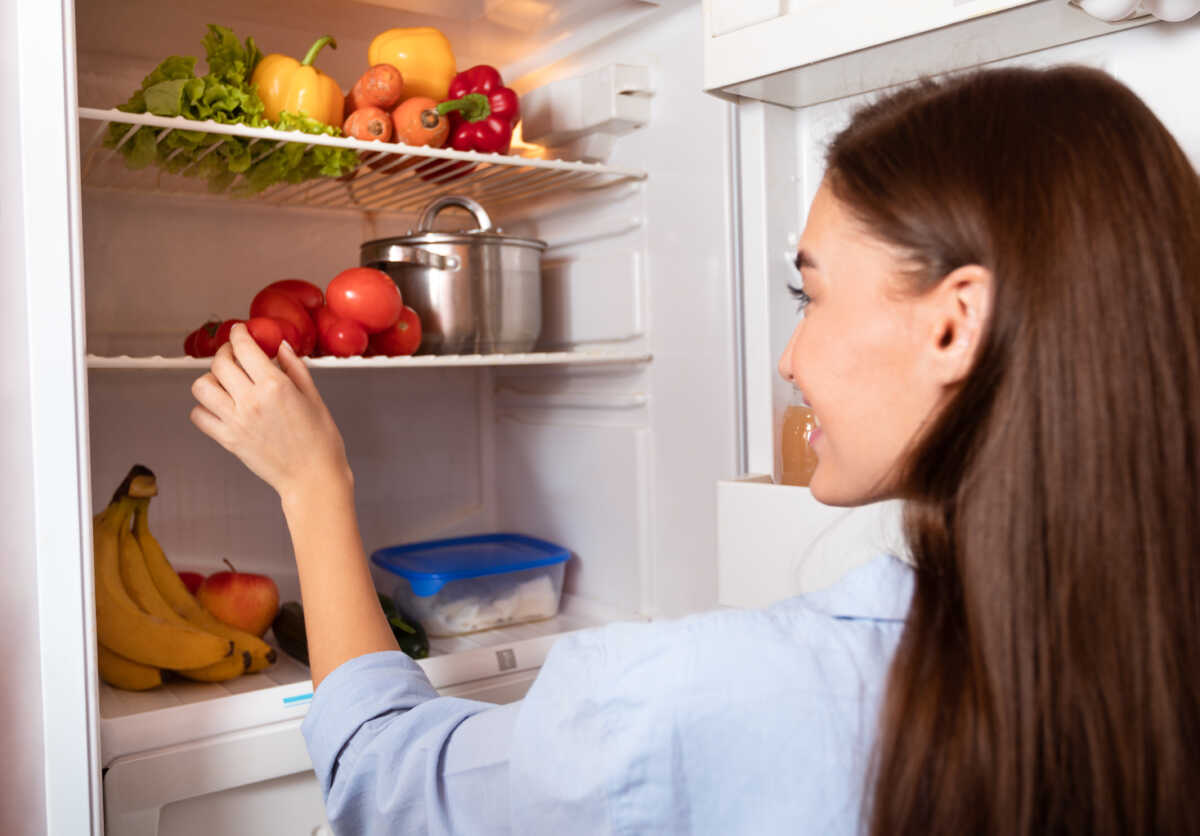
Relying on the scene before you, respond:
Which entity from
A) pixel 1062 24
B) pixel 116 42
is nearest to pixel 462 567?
pixel 116 42

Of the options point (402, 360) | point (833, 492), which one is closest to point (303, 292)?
point (402, 360)

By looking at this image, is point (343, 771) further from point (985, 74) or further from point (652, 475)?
point (652, 475)

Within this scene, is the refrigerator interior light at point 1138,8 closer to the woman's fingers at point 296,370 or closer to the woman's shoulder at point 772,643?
the woman's shoulder at point 772,643

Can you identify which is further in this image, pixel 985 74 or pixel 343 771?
pixel 343 771

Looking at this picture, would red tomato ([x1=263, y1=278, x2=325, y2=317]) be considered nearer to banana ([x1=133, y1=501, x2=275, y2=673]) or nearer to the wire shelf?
the wire shelf

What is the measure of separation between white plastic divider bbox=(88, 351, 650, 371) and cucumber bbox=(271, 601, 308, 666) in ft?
1.24

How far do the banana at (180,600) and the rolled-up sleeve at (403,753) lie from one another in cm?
56

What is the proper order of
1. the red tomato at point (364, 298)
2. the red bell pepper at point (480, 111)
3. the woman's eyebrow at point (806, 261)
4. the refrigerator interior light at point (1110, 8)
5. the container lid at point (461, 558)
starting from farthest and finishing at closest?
the container lid at point (461, 558)
the red bell pepper at point (480, 111)
the red tomato at point (364, 298)
the refrigerator interior light at point (1110, 8)
the woman's eyebrow at point (806, 261)

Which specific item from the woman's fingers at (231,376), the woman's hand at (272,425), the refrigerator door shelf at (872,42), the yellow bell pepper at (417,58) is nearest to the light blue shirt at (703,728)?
the woman's hand at (272,425)

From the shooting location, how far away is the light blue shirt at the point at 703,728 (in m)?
0.55

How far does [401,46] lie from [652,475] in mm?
736

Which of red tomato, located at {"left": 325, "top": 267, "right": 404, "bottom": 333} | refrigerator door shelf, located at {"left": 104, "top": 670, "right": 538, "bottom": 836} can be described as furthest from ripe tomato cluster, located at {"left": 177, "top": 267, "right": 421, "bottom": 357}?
refrigerator door shelf, located at {"left": 104, "top": 670, "right": 538, "bottom": 836}

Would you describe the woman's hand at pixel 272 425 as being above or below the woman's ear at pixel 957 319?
below

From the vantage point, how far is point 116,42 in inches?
58.3
